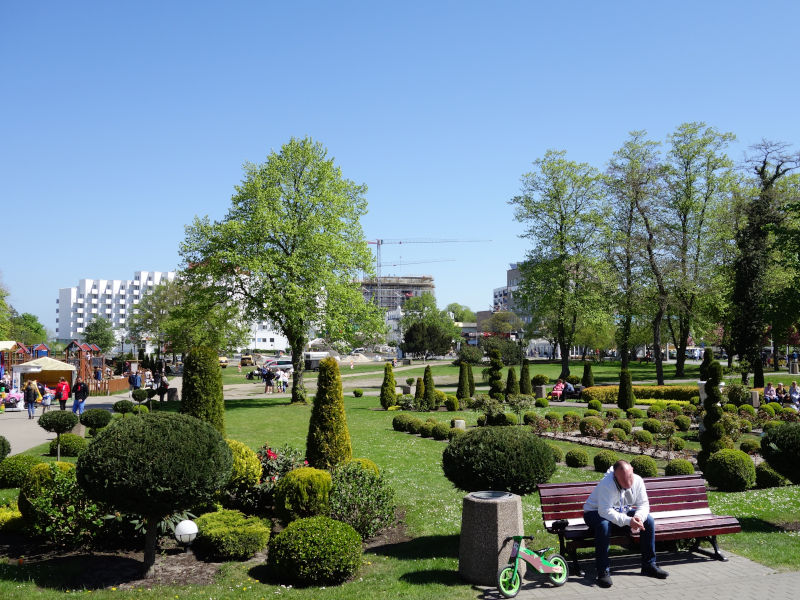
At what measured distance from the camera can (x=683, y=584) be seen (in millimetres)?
7445

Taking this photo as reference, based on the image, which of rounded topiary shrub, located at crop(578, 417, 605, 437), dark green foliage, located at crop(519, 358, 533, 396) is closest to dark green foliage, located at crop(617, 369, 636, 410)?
dark green foliage, located at crop(519, 358, 533, 396)

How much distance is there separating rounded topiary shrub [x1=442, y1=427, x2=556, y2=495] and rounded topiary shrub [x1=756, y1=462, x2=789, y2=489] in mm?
7412

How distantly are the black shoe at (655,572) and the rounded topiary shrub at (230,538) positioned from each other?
5.36 metres

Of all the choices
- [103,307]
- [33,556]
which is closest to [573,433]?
[33,556]

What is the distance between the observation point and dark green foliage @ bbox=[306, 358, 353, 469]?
11.5 meters

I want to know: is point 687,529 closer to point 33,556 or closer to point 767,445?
point 767,445

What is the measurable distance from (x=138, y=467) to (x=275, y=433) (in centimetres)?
1547

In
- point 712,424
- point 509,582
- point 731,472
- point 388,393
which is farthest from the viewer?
point 388,393

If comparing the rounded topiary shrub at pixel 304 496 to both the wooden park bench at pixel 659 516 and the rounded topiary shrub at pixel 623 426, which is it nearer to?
the wooden park bench at pixel 659 516

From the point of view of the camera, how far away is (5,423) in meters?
26.1

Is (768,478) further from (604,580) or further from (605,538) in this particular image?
(604,580)

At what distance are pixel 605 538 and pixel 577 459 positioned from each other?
28.6 ft

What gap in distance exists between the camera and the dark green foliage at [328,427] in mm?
11516

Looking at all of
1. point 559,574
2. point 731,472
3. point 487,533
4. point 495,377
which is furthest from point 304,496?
point 495,377
